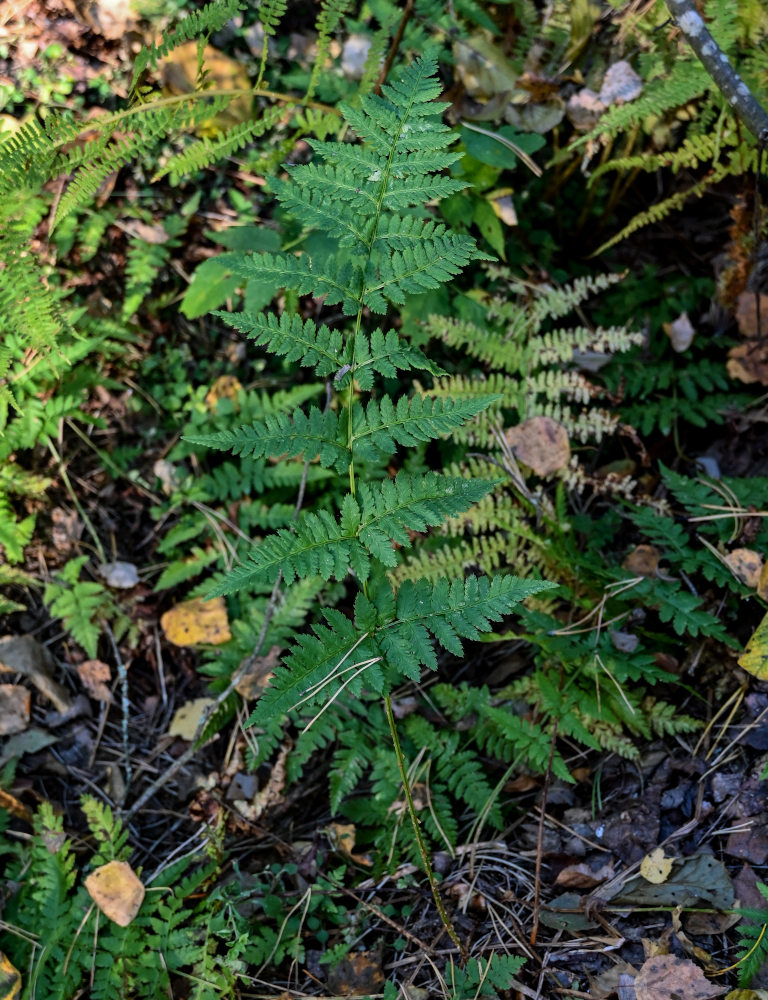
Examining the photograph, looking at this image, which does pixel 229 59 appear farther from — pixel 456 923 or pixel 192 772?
pixel 456 923

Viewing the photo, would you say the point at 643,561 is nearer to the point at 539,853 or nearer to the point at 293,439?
the point at 539,853

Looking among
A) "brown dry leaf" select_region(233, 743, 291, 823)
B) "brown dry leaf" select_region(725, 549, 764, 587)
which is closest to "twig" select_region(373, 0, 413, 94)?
"brown dry leaf" select_region(725, 549, 764, 587)

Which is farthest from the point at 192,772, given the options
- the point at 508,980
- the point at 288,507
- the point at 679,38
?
the point at 679,38

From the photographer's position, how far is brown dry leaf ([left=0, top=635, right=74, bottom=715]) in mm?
3256

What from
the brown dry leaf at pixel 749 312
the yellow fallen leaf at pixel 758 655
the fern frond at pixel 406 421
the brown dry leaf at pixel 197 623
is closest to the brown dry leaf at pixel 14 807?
the brown dry leaf at pixel 197 623

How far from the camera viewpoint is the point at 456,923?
2.43 metres

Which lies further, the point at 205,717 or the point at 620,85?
the point at 620,85

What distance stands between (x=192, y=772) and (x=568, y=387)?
230cm

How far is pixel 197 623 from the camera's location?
10.7 ft

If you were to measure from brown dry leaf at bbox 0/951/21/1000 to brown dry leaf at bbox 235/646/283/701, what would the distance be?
1.19 metres

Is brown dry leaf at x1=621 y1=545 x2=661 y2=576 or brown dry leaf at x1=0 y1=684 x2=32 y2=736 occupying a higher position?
brown dry leaf at x1=621 y1=545 x2=661 y2=576

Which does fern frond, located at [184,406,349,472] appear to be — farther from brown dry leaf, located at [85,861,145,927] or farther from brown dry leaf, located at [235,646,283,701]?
brown dry leaf, located at [85,861,145,927]

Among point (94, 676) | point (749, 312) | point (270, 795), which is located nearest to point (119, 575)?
point (94, 676)

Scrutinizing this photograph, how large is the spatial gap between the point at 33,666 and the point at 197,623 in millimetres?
757
